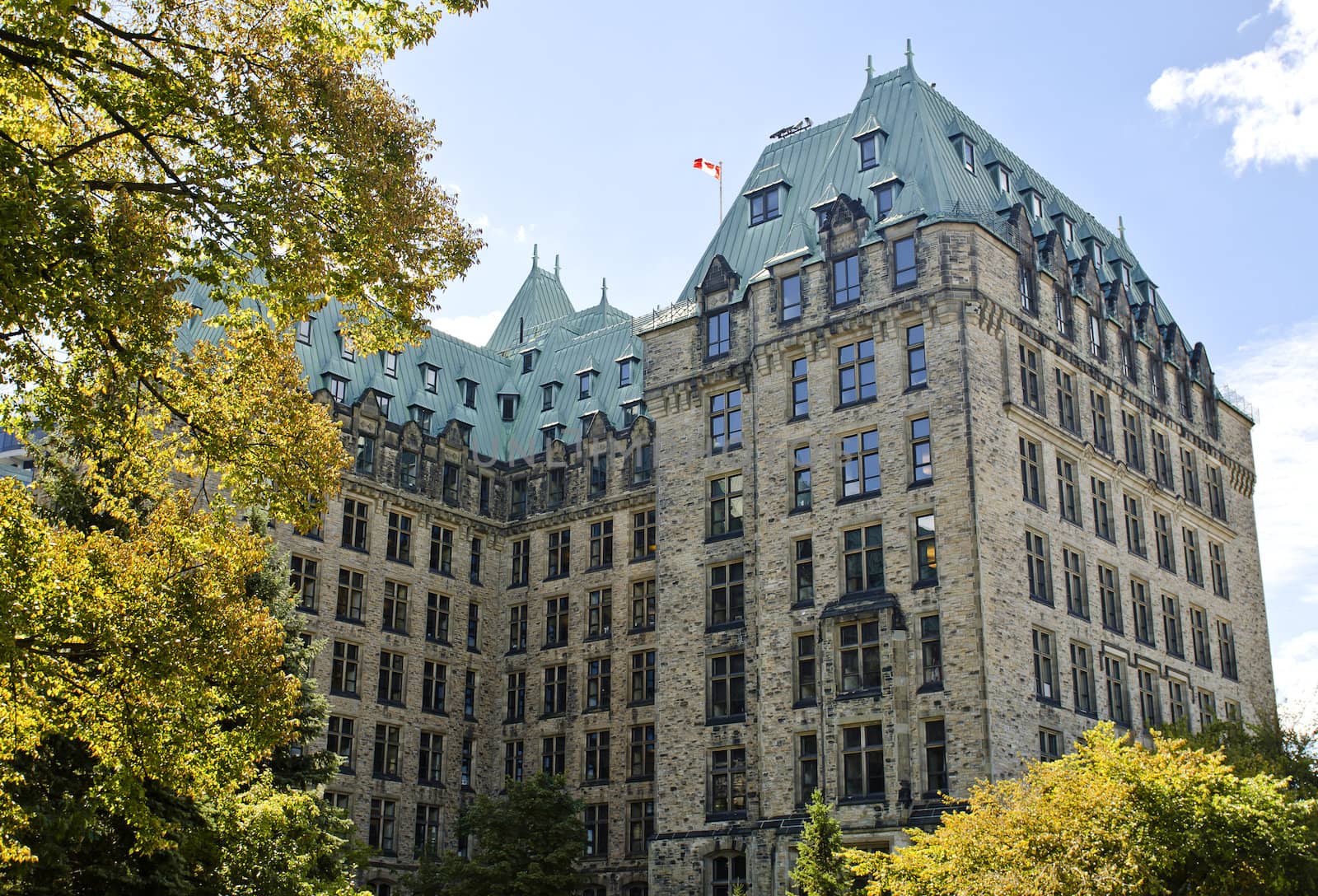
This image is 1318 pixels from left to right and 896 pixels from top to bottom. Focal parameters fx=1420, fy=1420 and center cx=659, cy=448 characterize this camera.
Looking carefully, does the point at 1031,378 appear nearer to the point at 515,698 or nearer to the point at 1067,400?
the point at 1067,400

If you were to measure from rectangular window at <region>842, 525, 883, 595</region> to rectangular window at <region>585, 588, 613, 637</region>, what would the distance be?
13966mm

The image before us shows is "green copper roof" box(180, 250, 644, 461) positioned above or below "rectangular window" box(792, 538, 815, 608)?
above

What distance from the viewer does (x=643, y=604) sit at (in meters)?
54.7

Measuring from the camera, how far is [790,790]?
42.7 metres

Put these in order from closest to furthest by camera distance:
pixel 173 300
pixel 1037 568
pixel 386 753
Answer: pixel 173 300, pixel 1037 568, pixel 386 753

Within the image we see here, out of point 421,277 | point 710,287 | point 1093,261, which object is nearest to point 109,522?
point 421,277

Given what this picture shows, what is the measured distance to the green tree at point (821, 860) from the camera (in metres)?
35.8

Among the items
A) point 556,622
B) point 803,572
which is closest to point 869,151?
point 803,572

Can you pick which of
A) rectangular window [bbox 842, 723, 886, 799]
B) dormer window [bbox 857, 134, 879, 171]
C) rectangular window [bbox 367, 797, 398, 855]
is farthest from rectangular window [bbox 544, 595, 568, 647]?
dormer window [bbox 857, 134, 879, 171]


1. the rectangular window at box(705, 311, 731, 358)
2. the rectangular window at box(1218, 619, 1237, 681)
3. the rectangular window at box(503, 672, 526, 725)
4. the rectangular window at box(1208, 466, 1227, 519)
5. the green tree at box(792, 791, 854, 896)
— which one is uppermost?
the rectangular window at box(705, 311, 731, 358)

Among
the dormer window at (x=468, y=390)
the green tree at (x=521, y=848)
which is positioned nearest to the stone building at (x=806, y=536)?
the dormer window at (x=468, y=390)

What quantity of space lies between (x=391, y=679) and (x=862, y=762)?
810 inches

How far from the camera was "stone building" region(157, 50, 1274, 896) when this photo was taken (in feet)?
138

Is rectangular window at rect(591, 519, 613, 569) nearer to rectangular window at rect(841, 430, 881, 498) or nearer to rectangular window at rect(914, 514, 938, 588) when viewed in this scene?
rectangular window at rect(841, 430, 881, 498)
